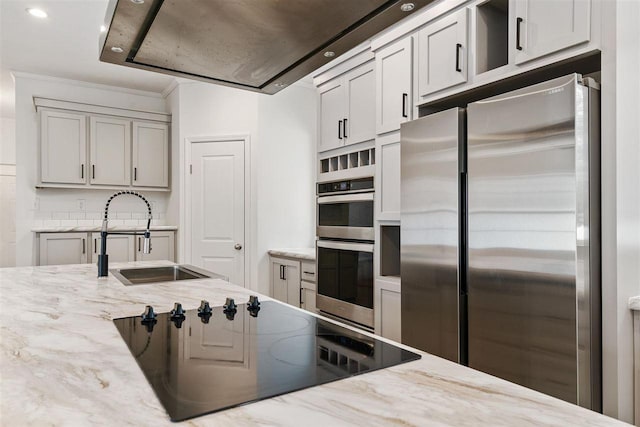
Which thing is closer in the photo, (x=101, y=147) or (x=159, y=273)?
(x=159, y=273)

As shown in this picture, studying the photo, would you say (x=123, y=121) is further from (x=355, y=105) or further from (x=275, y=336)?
(x=275, y=336)

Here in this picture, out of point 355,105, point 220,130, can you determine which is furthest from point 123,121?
point 355,105

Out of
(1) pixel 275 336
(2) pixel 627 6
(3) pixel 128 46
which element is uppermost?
(2) pixel 627 6

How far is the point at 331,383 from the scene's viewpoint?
0.78m

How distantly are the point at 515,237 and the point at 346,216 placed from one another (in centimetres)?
146

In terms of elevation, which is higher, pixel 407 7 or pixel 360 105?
pixel 360 105

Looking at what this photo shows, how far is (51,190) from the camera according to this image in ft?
14.7

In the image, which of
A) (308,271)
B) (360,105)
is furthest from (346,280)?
(360,105)

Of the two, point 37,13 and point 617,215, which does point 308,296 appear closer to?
point 617,215

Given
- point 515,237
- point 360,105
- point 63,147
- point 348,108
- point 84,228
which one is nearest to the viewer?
point 515,237

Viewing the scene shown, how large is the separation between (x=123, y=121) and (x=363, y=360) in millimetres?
4518

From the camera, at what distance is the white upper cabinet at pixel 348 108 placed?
294 centimetres

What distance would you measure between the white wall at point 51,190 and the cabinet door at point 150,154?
0.30m

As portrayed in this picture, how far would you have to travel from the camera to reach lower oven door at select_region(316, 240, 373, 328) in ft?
Answer: 9.31
